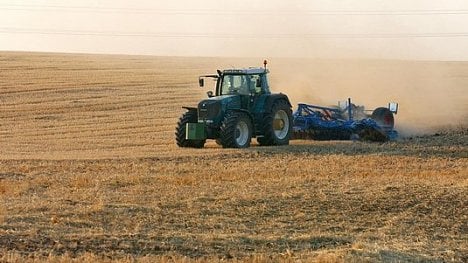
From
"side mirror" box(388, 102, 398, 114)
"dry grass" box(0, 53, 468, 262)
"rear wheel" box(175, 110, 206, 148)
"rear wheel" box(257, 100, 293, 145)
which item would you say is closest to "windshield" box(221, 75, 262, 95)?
"rear wheel" box(257, 100, 293, 145)

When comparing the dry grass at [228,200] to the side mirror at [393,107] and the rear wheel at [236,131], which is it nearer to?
the rear wheel at [236,131]

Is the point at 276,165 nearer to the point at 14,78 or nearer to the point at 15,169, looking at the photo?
the point at 15,169

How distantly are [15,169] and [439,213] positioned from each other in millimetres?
9694

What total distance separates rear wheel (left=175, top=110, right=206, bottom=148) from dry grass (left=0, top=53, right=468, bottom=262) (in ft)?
1.40

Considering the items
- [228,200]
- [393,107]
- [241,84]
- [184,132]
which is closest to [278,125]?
[241,84]

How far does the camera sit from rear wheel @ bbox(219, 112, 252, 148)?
77.6 feet

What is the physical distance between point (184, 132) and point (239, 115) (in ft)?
5.60

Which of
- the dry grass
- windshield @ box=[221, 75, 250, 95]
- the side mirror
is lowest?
the dry grass

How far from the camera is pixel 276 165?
779 inches

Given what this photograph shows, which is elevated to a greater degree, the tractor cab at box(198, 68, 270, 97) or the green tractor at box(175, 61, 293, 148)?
the tractor cab at box(198, 68, 270, 97)

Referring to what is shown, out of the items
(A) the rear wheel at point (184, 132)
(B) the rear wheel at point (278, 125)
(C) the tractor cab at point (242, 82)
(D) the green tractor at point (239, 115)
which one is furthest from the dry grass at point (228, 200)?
(C) the tractor cab at point (242, 82)

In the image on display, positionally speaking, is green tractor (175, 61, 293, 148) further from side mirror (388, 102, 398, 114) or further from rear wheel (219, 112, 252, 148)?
side mirror (388, 102, 398, 114)

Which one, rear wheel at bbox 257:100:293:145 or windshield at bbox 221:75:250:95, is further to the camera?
windshield at bbox 221:75:250:95

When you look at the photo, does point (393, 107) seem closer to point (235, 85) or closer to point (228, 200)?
point (235, 85)
